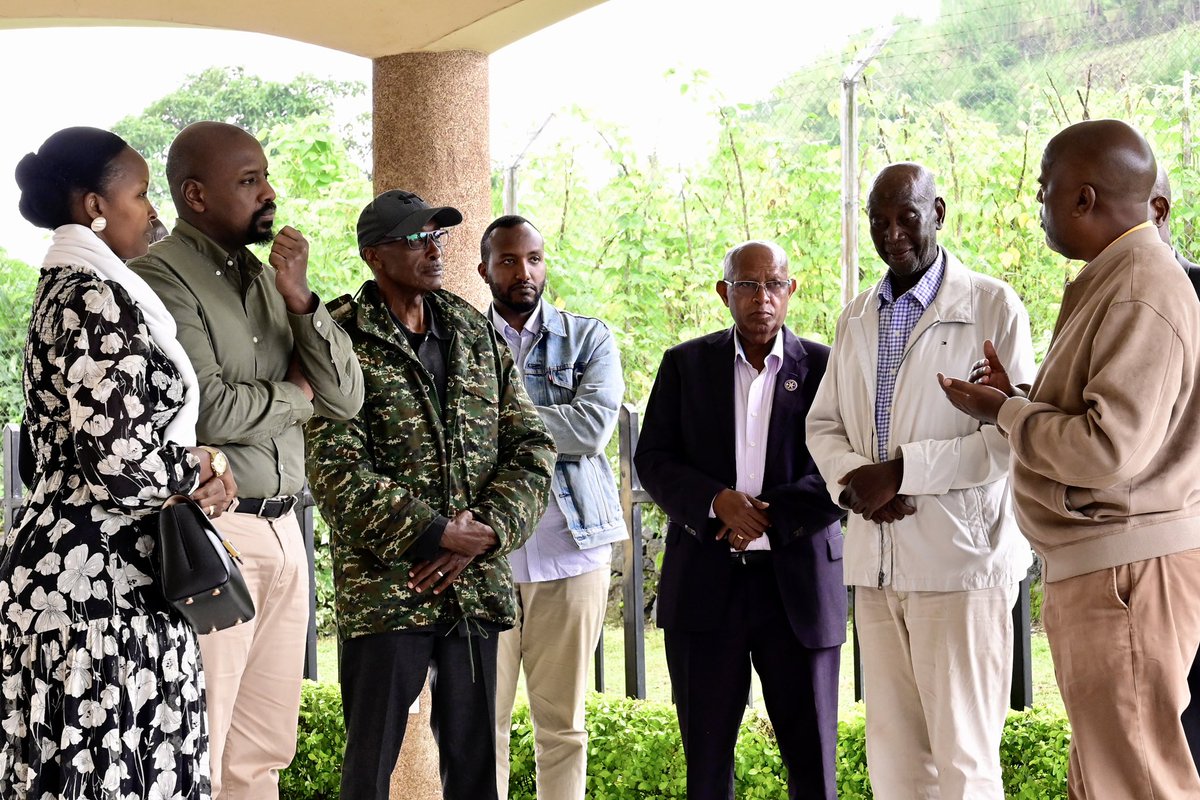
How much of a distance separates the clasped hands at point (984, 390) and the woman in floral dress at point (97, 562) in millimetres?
1969

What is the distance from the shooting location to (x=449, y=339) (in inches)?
154

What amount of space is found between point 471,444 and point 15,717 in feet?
4.76

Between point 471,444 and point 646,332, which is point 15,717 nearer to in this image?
point 471,444

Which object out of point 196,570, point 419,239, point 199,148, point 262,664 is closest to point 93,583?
point 196,570

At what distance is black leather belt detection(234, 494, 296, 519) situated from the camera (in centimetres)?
338

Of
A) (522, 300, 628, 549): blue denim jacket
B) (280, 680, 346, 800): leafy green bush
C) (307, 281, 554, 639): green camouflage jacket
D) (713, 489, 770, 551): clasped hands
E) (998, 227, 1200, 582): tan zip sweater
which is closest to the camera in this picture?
(998, 227, 1200, 582): tan zip sweater

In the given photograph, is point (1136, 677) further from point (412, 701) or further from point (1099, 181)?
point (412, 701)

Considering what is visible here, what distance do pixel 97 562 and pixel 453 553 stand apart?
3.50 ft

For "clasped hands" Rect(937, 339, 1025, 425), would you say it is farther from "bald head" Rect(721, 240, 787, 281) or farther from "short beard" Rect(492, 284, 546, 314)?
"short beard" Rect(492, 284, 546, 314)

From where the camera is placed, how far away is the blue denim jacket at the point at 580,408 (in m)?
4.41

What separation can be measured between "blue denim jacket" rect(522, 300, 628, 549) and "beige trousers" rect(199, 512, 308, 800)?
112 cm

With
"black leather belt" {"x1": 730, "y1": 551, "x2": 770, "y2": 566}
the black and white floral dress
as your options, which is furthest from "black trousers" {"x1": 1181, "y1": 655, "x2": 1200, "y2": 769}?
the black and white floral dress

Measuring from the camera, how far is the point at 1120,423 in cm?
290

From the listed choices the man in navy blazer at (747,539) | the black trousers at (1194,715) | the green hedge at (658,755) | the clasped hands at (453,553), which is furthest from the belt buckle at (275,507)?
the black trousers at (1194,715)
